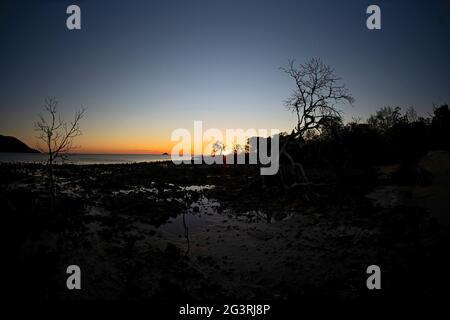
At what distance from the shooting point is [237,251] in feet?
29.5

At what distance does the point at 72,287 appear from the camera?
20.0 ft

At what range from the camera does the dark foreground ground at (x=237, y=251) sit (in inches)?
235

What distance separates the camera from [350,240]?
900 cm

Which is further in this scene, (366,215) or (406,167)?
(406,167)

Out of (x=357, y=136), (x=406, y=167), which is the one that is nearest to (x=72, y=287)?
(x=406, y=167)

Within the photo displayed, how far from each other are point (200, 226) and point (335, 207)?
26.1 feet

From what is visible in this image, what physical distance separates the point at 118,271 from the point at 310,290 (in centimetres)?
542

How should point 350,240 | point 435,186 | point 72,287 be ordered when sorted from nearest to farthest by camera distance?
1. point 72,287
2. point 350,240
3. point 435,186

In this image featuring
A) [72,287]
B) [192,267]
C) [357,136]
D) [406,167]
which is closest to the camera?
[72,287]

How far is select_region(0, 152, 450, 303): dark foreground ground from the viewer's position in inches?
235
